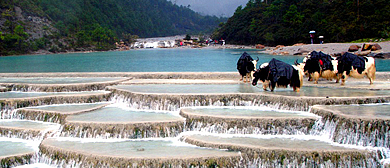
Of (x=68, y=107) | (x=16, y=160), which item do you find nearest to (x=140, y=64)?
(x=68, y=107)

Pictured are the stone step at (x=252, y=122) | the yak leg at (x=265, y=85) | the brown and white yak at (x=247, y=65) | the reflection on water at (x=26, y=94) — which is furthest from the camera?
the brown and white yak at (x=247, y=65)

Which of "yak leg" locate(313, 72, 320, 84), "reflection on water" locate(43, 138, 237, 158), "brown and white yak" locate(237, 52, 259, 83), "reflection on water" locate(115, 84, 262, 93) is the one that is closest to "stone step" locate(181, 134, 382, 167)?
"reflection on water" locate(43, 138, 237, 158)

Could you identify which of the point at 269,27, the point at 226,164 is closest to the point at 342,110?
the point at 226,164

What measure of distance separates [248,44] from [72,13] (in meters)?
54.8

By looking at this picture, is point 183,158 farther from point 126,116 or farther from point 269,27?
point 269,27

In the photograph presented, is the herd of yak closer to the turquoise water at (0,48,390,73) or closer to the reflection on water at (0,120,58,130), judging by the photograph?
the reflection on water at (0,120,58,130)

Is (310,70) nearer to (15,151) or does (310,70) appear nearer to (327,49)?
(15,151)

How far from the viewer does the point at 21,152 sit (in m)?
9.99

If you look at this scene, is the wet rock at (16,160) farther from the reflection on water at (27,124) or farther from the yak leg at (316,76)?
the yak leg at (316,76)

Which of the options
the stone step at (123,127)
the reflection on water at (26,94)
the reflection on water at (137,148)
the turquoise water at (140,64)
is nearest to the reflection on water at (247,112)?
the stone step at (123,127)

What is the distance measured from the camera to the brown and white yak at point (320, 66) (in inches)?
578

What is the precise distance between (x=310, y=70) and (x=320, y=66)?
390mm

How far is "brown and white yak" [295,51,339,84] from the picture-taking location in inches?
578

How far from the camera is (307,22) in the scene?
261 feet
